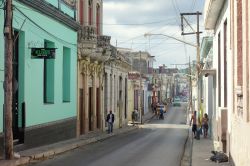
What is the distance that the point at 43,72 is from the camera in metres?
23.3

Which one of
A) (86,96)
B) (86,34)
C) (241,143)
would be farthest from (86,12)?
(241,143)

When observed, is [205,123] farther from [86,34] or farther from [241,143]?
Result: [241,143]

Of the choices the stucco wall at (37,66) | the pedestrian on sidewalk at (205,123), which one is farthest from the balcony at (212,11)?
the pedestrian on sidewalk at (205,123)

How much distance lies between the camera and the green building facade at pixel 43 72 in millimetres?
20016

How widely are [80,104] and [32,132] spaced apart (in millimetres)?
11059

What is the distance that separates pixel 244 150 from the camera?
36.8 feet

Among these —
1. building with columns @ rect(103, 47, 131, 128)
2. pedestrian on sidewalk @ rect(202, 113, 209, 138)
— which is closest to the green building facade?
pedestrian on sidewalk @ rect(202, 113, 209, 138)

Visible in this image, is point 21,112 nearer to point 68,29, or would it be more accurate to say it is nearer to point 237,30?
point 68,29

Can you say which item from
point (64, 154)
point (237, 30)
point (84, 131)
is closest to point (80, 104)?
point (84, 131)

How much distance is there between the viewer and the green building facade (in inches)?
788

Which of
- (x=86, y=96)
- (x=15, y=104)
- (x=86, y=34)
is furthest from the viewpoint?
(x=86, y=96)

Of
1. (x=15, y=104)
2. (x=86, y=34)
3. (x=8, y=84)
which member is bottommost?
(x=15, y=104)

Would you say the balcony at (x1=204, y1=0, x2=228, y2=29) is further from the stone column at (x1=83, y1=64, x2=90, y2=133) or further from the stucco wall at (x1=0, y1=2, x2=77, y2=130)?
the stone column at (x1=83, y1=64, x2=90, y2=133)

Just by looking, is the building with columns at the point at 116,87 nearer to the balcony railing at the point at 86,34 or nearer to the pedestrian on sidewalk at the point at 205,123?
the balcony railing at the point at 86,34
